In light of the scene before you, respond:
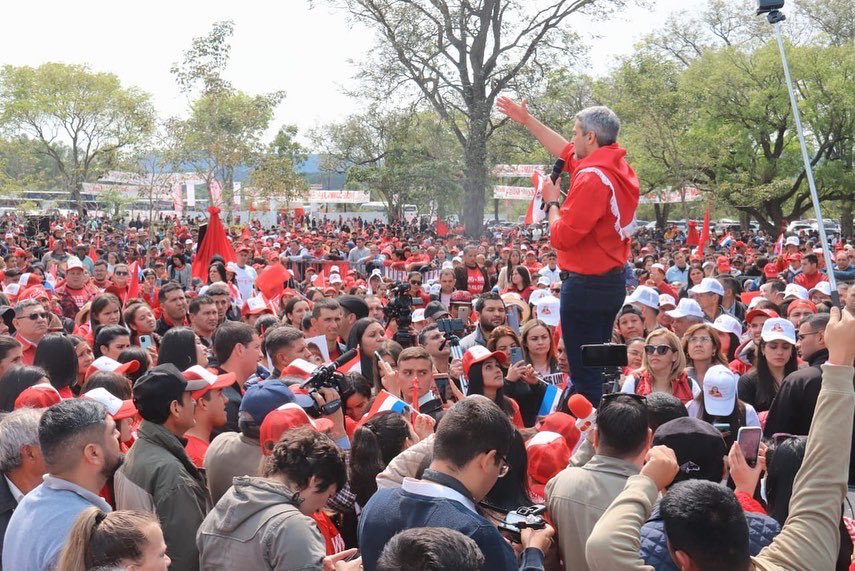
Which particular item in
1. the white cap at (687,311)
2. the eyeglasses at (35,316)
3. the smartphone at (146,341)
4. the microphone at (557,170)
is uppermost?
the microphone at (557,170)

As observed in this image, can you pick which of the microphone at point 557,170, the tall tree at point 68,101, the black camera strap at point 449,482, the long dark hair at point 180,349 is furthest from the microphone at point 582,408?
the tall tree at point 68,101

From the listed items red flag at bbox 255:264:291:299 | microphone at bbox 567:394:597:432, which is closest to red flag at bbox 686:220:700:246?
Answer: red flag at bbox 255:264:291:299

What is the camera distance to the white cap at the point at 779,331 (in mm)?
6664

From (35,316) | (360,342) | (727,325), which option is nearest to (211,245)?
(35,316)

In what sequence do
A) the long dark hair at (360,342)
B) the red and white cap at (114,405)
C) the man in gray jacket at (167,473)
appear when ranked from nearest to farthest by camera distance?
the man in gray jacket at (167,473) < the red and white cap at (114,405) < the long dark hair at (360,342)

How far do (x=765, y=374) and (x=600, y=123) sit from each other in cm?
255

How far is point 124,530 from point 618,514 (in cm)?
150

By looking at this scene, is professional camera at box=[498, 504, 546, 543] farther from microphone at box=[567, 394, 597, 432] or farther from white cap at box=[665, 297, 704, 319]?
white cap at box=[665, 297, 704, 319]

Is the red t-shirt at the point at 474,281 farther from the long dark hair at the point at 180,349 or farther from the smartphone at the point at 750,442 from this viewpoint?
the smartphone at the point at 750,442

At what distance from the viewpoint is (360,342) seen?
7.46 metres

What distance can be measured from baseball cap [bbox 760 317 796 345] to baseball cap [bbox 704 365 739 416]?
1.30m

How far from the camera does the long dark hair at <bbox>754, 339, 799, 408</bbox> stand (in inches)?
262

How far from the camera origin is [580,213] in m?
5.21

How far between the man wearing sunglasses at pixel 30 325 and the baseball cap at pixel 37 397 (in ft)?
8.90
